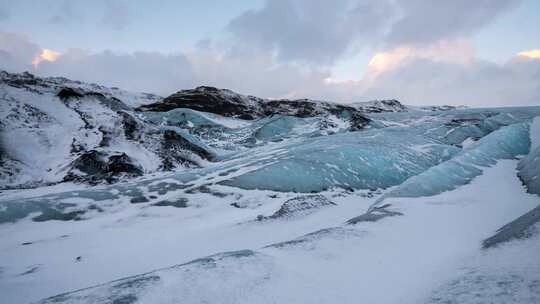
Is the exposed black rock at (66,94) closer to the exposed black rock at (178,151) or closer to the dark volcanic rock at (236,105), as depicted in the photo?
the exposed black rock at (178,151)

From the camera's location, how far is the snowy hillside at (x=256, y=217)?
7387mm

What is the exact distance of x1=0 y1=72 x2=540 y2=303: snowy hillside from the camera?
7387mm

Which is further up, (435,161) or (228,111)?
(228,111)

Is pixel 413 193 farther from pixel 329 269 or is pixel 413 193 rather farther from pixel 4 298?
pixel 4 298

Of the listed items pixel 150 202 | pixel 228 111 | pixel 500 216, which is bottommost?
pixel 500 216

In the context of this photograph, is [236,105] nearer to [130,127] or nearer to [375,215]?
[130,127]

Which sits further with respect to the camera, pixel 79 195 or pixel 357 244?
pixel 79 195

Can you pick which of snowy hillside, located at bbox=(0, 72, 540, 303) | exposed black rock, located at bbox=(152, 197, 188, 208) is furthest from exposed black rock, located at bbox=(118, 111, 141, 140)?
exposed black rock, located at bbox=(152, 197, 188, 208)

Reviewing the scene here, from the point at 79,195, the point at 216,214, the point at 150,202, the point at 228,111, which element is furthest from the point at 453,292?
the point at 228,111

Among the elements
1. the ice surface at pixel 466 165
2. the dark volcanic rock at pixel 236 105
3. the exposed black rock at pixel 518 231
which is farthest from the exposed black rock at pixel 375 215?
the dark volcanic rock at pixel 236 105

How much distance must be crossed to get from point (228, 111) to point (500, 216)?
6051 centimetres

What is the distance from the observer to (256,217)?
47.7 ft

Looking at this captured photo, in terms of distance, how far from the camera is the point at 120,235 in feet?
44.3

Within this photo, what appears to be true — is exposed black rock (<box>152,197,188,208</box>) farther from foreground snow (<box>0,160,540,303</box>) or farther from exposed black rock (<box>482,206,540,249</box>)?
exposed black rock (<box>482,206,540,249</box>)
